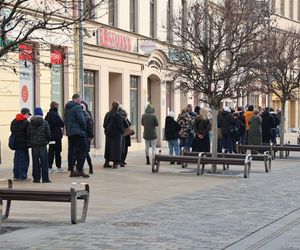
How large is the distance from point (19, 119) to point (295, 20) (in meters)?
40.0

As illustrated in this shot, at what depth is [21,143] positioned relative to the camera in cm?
1578

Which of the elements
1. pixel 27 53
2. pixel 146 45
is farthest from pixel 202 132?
pixel 27 53

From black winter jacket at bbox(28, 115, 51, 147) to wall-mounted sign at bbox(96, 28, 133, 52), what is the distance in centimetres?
969

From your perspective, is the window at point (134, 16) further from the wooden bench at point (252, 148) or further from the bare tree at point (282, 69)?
the wooden bench at point (252, 148)

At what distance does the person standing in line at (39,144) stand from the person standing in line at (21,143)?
19 centimetres

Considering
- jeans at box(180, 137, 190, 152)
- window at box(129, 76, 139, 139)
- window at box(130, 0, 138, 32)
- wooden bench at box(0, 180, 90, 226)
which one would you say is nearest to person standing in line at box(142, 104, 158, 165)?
jeans at box(180, 137, 190, 152)

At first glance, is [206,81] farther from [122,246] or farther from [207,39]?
[122,246]

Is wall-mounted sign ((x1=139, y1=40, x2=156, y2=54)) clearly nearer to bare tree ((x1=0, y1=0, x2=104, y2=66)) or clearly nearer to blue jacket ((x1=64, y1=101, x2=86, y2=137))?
blue jacket ((x1=64, y1=101, x2=86, y2=137))

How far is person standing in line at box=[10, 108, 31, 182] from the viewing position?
51.6 ft

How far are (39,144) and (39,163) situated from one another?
1.43 feet

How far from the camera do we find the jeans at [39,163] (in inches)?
615

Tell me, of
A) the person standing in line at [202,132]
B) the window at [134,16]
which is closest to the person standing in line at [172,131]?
the person standing in line at [202,132]

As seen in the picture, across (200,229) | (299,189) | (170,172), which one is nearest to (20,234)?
(200,229)

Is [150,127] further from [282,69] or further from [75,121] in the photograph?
[282,69]
